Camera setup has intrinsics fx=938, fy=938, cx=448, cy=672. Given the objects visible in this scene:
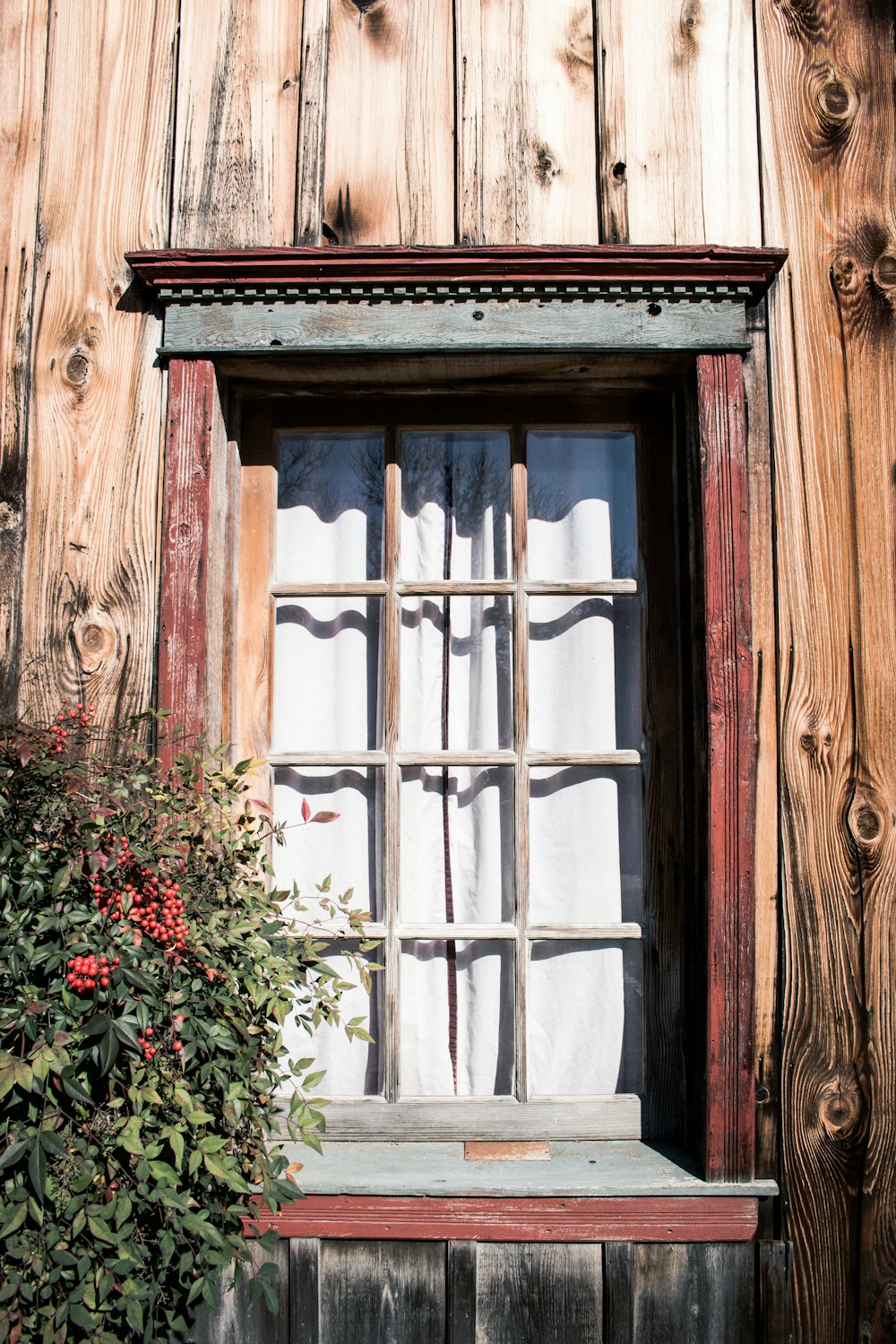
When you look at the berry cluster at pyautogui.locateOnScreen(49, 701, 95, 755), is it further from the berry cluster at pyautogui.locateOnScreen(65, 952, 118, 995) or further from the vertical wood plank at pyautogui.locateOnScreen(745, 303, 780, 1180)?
the vertical wood plank at pyautogui.locateOnScreen(745, 303, 780, 1180)

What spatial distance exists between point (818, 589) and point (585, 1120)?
1268 mm

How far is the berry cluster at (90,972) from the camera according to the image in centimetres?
142

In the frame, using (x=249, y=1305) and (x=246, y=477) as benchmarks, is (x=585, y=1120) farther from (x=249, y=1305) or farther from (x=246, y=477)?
(x=246, y=477)

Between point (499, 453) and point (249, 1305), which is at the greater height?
point (499, 453)

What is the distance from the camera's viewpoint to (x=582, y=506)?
2.19 meters

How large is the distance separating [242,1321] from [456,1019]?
72 centimetres

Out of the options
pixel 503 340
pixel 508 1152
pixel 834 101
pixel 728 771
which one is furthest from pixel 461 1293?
pixel 834 101

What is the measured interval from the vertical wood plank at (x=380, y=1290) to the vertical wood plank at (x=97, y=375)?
123 cm

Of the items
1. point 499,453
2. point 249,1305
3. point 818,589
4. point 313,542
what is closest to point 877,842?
point 818,589

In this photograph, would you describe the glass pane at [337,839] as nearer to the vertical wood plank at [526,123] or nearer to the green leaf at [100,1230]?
the green leaf at [100,1230]

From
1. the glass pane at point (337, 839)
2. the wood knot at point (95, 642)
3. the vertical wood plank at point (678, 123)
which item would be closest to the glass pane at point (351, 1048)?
the glass pane at point (337, 839)

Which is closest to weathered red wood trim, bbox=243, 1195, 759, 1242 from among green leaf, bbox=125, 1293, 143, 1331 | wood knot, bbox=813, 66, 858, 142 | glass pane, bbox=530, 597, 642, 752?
green leaf, bbox=125, 1293, 143, 1331

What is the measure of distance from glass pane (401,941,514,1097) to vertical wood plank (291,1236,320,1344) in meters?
0.36

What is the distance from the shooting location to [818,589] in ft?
6.69
